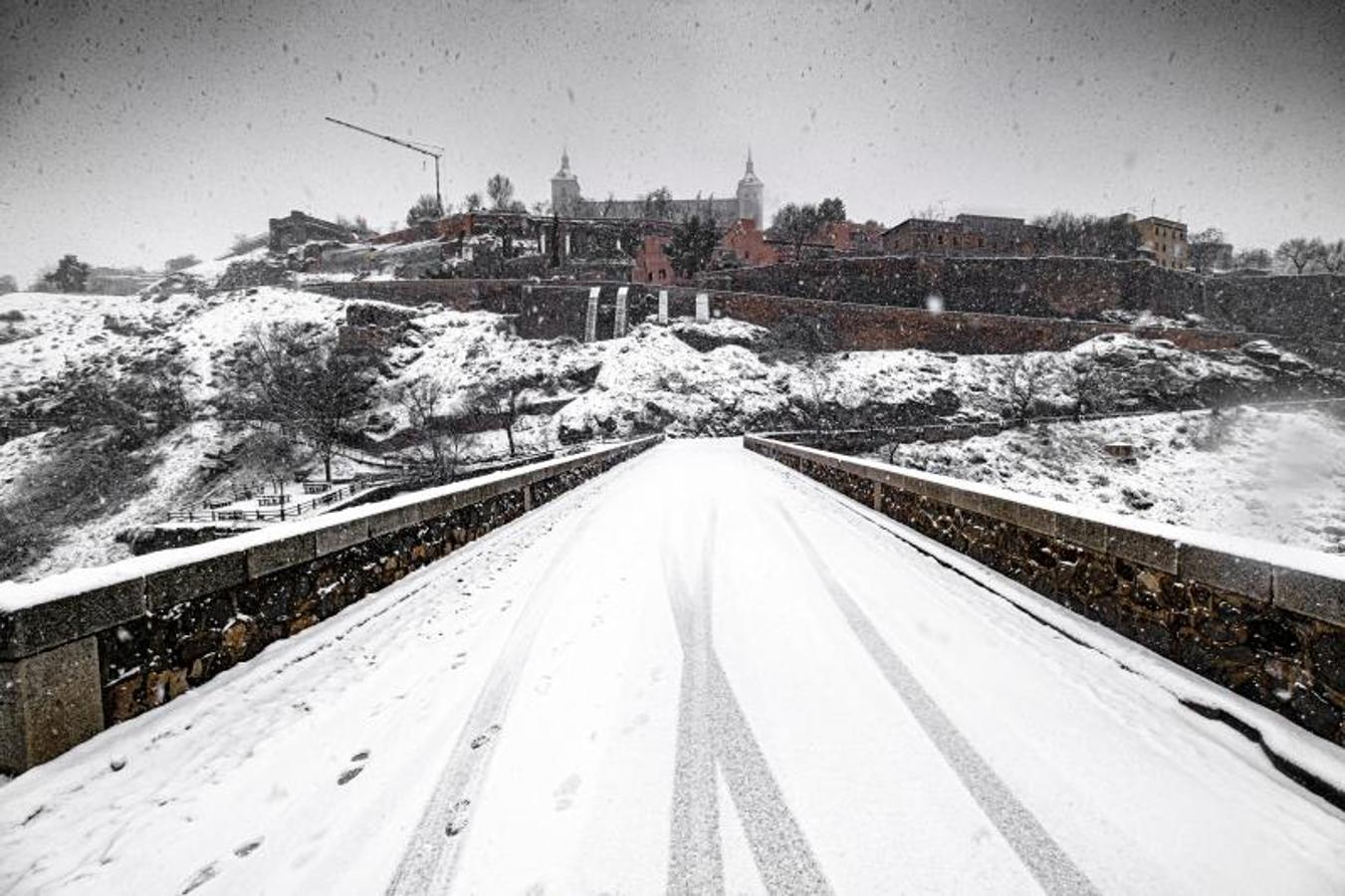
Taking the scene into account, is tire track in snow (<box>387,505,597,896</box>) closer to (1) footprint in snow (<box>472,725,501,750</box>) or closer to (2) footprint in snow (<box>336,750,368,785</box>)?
(1) footprint in snow (<box>472,725,501,750</box>)

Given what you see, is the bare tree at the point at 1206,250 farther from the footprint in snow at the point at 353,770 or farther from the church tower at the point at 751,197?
the footprint in snow at the point at 353,770

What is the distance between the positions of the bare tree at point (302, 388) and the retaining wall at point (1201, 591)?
3800 centimetres

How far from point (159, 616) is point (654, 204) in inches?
3814

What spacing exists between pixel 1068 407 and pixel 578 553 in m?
47.5

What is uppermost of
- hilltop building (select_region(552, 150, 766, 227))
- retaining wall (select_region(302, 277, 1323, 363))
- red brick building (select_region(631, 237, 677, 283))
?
hilltop building (select_region(552, 150, 766, 227))

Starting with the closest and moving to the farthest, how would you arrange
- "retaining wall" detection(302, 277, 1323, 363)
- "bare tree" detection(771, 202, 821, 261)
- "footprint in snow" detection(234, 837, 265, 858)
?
"footprint in snow" detection(234, 837, 265, 858), "retaining wall" detection(302, 277, 1323, 363), "bare tree" detection(771, 202, 821, 261)

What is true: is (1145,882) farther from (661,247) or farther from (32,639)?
(661,247)

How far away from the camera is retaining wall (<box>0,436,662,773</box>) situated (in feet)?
8.31

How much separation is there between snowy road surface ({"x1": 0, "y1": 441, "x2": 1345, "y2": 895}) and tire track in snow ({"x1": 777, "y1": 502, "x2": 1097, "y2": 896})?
1 centimetres

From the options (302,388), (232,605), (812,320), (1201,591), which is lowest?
(232,605)

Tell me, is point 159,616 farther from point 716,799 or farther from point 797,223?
point 797,223

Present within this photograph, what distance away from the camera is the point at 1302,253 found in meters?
76.6

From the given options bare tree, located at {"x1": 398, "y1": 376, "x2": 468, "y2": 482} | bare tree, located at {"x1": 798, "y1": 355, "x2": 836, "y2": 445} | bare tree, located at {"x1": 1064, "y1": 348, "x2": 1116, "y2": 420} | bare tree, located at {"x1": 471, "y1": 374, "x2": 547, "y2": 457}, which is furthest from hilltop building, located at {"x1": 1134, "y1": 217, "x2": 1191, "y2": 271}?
bare tree, located at {"x1": 398, "y1": 376, "x2": 468, "y2": 482}

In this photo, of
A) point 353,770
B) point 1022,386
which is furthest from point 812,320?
point 353,770
